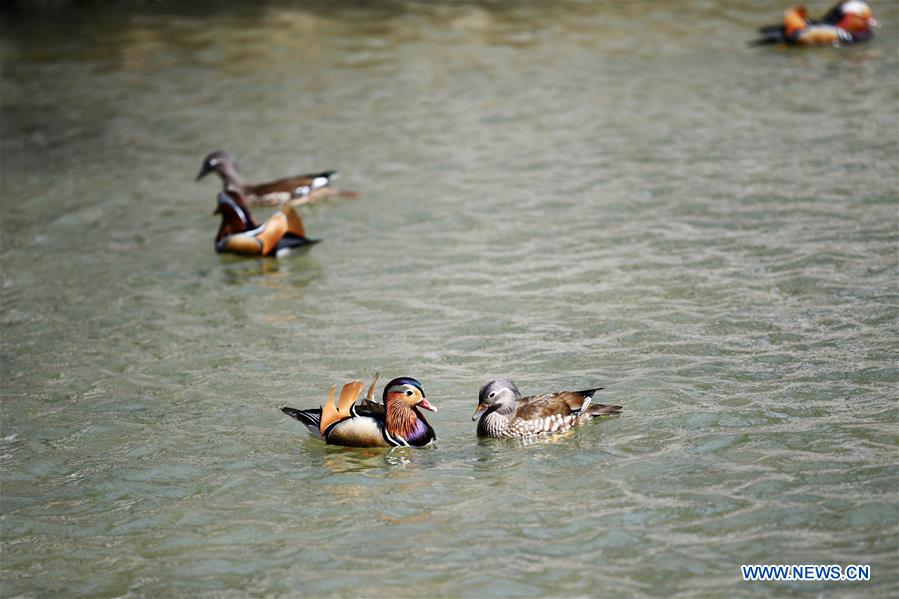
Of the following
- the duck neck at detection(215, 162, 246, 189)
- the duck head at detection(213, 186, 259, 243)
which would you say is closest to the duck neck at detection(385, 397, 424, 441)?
the duck head at detection(213, 186, 259, 243)

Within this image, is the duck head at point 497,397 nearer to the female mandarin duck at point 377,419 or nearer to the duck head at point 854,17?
the female mandarin duck at point 377,419

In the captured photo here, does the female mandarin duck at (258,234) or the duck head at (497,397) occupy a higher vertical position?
the duck head at (497,397)

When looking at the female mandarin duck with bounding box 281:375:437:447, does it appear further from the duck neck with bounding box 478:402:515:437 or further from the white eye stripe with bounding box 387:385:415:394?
the duck neck with bounding box 478:402:515:437

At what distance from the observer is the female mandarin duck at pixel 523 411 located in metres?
7.93

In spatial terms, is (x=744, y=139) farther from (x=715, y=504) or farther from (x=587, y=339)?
(x=715, y=504)

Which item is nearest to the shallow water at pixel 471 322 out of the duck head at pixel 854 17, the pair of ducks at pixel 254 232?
the pair of ducks at pixel 254 232

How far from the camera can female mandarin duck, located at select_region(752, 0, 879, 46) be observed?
744 inches

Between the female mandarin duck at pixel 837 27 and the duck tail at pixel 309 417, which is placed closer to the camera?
the duck tail at pixel 309 417

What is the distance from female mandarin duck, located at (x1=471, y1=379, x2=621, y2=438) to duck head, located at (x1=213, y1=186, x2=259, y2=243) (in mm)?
5094

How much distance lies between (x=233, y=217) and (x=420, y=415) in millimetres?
5246

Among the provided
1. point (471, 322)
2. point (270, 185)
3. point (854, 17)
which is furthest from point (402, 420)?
point (854, 17)

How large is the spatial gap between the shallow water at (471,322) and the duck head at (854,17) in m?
0.37

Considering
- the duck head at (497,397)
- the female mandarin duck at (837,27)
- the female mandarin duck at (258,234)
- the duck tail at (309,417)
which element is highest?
the female mandarin duck at (837,27)

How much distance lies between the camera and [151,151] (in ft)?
55.4
